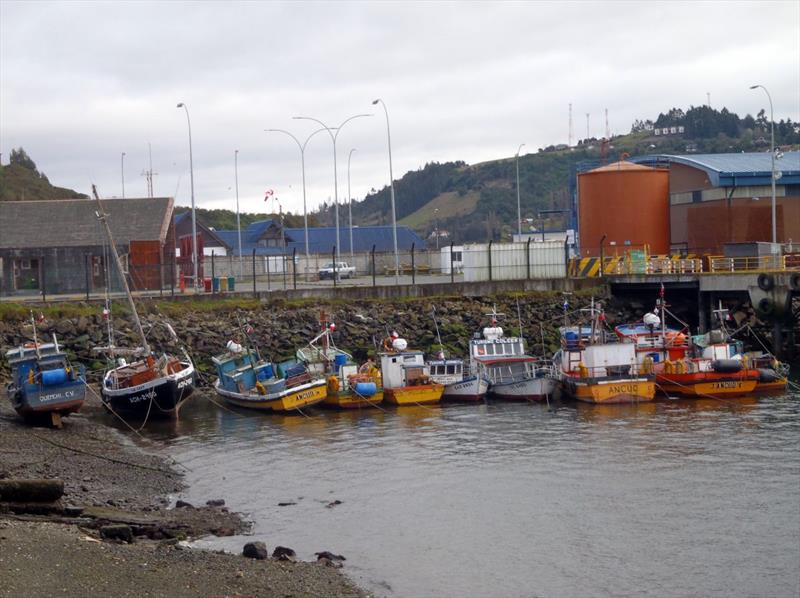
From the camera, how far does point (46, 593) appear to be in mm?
15078

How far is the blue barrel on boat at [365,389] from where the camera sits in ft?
137

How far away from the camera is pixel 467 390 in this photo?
1699 inches

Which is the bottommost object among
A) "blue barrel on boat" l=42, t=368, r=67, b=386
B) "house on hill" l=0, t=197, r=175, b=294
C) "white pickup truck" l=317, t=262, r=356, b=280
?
"blue barrel on boat" l=42, t=368, r=67, b=386

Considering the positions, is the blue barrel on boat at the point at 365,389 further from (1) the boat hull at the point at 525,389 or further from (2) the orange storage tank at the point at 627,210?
(2) the orange storage tank at the point at 627,210

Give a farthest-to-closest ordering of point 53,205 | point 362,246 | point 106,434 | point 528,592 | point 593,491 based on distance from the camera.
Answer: point 362,246
point 53,205
point 106,434
point 593,491
point 528,592

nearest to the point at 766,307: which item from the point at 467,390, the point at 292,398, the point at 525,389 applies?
the point at 525,389

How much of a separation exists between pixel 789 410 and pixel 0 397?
2909cm

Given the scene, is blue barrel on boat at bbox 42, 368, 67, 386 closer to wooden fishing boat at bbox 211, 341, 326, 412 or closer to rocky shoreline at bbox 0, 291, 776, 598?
rocky shoreline at bbox 0, 291, 776, 598

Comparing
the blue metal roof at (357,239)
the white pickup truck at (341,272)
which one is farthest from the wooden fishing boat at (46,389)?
the blue metal roof at (357,239)

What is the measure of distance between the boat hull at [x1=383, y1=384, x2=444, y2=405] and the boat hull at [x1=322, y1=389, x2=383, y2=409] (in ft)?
1.97

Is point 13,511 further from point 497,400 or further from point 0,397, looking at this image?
point 497,400

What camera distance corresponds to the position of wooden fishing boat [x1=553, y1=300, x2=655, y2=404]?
4191cm

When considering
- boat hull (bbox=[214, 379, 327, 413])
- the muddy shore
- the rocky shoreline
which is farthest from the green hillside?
the muddy shore

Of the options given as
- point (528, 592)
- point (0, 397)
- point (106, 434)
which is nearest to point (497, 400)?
point (106, 434)
